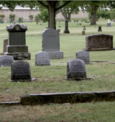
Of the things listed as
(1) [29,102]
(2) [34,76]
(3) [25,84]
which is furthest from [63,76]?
(1) [29,102]

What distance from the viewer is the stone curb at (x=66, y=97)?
25.3ft

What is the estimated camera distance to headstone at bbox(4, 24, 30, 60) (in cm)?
1883

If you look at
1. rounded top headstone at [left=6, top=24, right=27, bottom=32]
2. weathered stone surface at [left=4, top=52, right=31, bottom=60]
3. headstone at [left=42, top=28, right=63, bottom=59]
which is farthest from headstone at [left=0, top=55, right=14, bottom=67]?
headstone at [left=42, top=28, right=63, bottom=59]

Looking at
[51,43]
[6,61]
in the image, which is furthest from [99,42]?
[6,61]

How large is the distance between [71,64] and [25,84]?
59.6 inches

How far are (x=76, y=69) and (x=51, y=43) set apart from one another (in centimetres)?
902

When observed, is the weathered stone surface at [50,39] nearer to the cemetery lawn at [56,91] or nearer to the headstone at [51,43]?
the headstone at [51,43]

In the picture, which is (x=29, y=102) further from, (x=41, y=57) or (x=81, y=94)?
(x=41, y=57)

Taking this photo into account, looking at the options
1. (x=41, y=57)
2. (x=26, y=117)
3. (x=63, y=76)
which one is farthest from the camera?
(x=41, y=57)

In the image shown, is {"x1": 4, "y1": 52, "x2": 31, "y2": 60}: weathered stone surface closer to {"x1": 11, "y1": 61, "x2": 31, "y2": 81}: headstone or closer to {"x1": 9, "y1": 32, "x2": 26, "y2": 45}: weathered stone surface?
{"x1": 9, "y1": 32, "x2": 26, "y2": 45}: weathered stone surface

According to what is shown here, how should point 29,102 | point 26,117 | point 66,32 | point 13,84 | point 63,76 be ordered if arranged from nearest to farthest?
→ 1. point 26,117
2. point 29,102
3. point 13,84
4. point 63,76
5. point 66,32

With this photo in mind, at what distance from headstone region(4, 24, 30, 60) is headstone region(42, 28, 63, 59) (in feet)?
4.30

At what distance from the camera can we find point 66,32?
1880 inches

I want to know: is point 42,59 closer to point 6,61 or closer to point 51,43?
point 6,61
